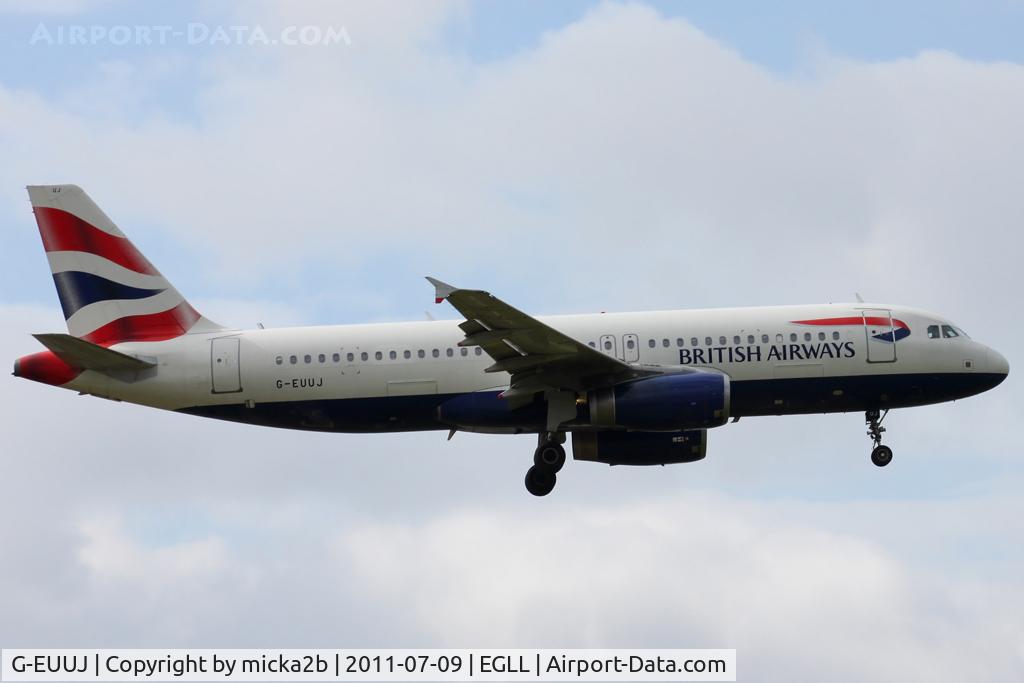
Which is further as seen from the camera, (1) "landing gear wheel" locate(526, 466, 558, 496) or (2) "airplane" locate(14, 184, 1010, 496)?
(1) "landing gear wheel" locate(526, 466, 558, 496)

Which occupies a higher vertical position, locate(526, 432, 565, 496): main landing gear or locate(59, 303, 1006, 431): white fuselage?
locate(59, 303, 1006, 431): white fuselage

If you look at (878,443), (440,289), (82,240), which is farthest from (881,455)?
(82,240)

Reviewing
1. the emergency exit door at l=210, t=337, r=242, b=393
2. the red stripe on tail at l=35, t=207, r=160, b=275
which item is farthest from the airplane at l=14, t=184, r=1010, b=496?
the red stripe on tail at l=35, t=207, r=160, b=275

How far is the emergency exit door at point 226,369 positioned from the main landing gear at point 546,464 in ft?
27.8

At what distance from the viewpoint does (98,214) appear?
47.6 meters

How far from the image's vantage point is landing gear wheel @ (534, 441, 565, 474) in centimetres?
4528

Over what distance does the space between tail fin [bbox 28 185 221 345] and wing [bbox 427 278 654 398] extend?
9.06m

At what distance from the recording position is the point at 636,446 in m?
46.4

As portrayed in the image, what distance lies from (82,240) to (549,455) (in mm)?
14952

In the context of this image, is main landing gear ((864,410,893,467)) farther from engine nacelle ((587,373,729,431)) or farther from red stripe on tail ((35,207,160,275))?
red stripe on tail ((35,207,160,275))

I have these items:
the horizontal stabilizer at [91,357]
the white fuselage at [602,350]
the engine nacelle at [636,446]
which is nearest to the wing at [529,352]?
the white fuselage at [602,350]

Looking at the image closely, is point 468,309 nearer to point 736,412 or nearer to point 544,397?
point 544,397

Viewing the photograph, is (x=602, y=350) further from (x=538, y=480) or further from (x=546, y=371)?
(x=538, y=480)

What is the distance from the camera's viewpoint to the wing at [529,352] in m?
40.6
